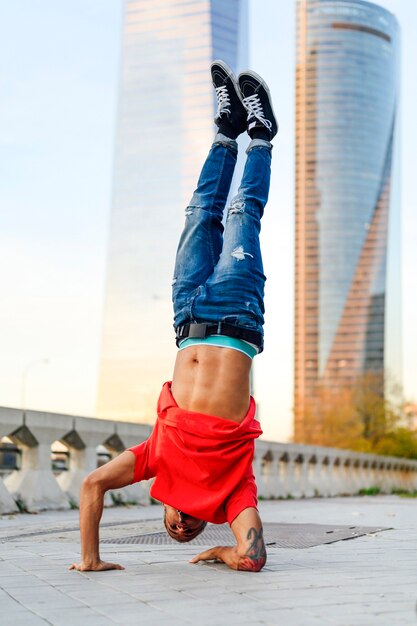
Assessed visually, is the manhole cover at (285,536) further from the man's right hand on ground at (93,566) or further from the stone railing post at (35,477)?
the stone railing post at (35,477)

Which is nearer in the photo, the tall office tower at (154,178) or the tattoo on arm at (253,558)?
the tattoo on arm at (253,558)

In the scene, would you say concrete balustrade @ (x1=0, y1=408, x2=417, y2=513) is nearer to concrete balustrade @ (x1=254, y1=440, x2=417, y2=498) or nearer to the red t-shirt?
concrete balustrade @ (x1=254, y1=440, x2=417, y2=498)

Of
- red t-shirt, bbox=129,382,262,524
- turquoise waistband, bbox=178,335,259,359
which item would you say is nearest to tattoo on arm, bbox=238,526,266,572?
red t-shirt, bbox=129,382,262,524

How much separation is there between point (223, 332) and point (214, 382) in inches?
12.0

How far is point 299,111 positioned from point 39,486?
18345cm

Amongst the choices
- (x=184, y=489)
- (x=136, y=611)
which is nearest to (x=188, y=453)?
(x=184, y=489)

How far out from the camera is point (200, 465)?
16.1 feet

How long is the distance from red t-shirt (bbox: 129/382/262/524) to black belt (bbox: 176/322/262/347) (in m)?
0.48

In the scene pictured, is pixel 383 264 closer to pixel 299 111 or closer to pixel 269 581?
pixel 299 111

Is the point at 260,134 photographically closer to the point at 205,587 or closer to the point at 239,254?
the point at 239,254

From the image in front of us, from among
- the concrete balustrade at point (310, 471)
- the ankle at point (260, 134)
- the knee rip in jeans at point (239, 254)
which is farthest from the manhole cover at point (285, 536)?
the concrete balustrade at point (310, 471)

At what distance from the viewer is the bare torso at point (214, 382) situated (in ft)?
16.5

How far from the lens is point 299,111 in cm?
18675

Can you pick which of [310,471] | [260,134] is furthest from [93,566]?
[310,471]
